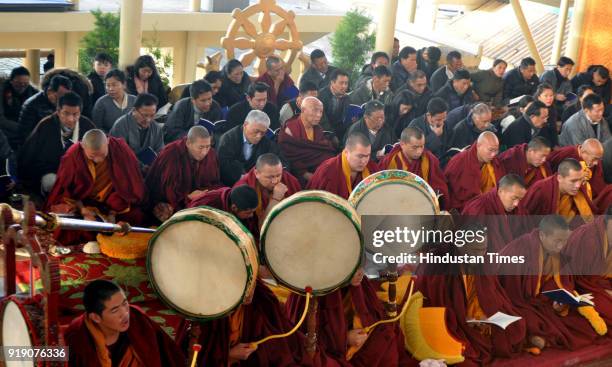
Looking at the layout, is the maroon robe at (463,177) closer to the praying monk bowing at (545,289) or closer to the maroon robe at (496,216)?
the maroon robe at (496,216)

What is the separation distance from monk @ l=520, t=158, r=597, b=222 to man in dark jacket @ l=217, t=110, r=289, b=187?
2.45m

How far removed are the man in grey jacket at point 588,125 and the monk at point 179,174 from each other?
5.04 metres

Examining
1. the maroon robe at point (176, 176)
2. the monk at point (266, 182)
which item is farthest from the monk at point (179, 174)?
the monk at point (266, 182)

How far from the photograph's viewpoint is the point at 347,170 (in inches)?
317

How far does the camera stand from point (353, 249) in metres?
5.48

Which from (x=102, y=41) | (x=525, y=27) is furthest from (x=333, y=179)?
(x=525, y=27)

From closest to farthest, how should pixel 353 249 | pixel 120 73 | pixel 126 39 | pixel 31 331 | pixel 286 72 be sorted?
pixel 31 331, pixel 353 249, pixel 120 73, pixel 126 39, pixel 286 72

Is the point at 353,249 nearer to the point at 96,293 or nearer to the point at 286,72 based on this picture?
the point at 96,293

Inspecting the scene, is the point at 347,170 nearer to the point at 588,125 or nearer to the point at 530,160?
the point at 530,160

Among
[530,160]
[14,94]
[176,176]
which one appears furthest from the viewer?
[14,94]

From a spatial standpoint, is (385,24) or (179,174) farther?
(385,24)

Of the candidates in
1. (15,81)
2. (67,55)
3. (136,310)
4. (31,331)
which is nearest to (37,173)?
(15,81)

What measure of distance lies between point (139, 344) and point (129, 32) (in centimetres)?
715

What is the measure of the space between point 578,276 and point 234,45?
5707 mm
